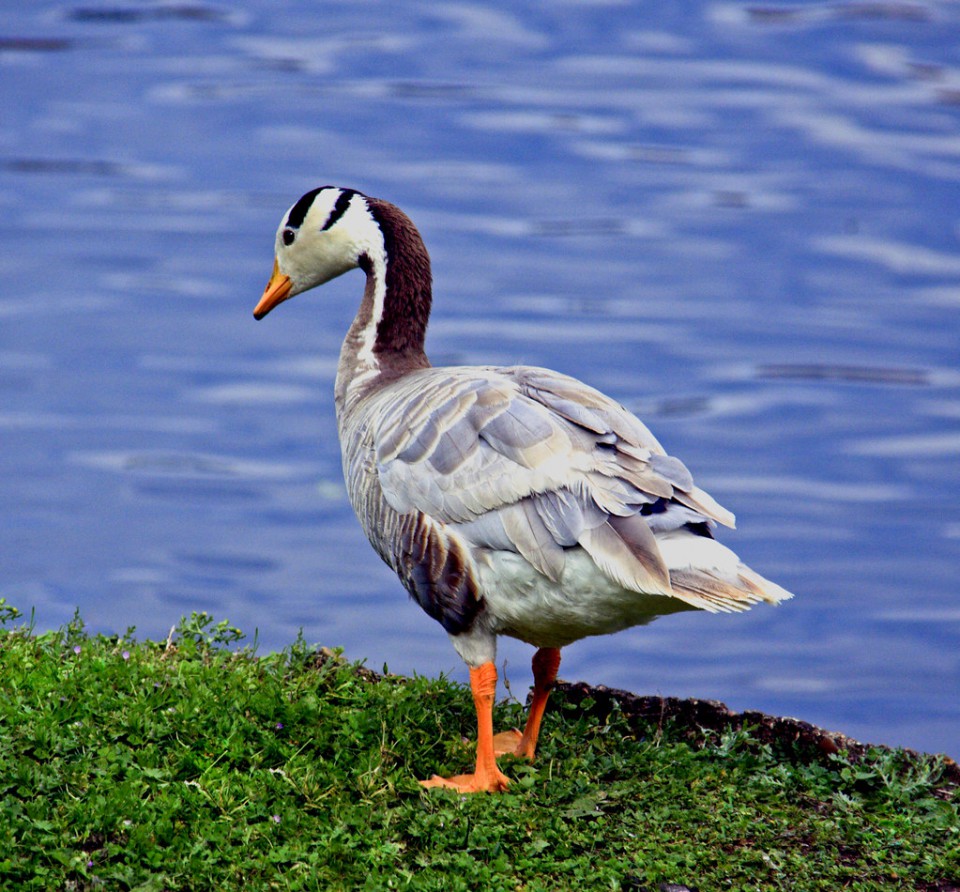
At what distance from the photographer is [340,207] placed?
6.75 m

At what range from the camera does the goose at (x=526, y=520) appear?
5.00m

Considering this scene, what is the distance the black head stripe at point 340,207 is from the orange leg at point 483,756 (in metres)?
2.42

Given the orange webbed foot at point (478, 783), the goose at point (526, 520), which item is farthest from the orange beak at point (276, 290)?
the orange webbed foot at point (478, 783)

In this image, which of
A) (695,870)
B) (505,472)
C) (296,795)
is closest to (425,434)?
(505,472)

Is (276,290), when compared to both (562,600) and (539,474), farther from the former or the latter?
(562,600)

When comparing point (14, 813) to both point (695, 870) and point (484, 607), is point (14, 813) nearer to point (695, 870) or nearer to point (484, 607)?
point (484, 607)

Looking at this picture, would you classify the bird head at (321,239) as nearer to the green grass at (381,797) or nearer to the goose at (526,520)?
the goose at (526,520)

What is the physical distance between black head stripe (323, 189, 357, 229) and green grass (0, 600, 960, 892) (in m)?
2.17

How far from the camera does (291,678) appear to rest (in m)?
6.21

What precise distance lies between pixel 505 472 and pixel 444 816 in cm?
128

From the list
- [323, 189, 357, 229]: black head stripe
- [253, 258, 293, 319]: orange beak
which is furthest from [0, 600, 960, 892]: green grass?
[323, 189, 357, 229]: black head stripe

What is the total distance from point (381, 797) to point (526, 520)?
1.16 m

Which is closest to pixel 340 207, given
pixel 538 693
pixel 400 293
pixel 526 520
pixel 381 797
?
pixel 400 293

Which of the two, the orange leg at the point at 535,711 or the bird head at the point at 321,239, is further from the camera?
the bird head at the point at 321,239
